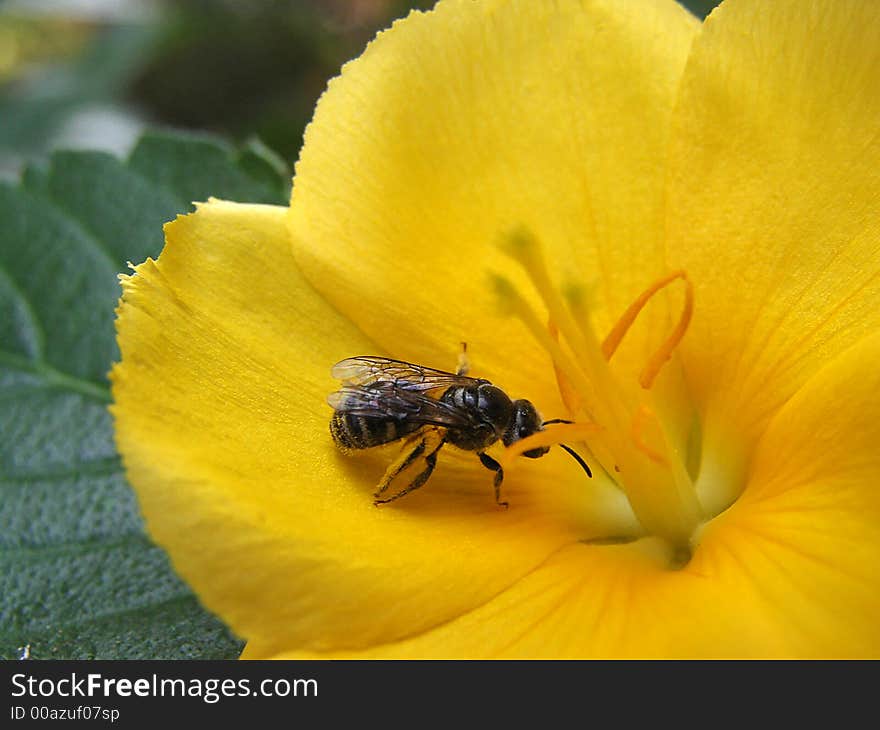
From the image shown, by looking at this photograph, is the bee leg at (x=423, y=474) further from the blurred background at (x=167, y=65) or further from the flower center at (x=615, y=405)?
the blurred background at (x=167, y=65)

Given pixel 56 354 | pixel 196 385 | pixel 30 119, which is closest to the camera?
pixel 196 385

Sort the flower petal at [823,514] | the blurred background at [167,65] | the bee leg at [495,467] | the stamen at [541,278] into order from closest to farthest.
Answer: the flower petal at [823,514]
the stamen at [541,278]
the bee leg at [495,467]
the blurred background at [167,65]

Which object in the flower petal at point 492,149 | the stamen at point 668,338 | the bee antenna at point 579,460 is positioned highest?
the flower petal at point 492,149

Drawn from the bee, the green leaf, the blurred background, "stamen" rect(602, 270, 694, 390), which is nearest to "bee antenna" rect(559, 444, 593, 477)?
the bee

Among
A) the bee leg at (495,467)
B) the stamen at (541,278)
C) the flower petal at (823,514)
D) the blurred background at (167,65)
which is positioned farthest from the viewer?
the blurred background at (167,65)

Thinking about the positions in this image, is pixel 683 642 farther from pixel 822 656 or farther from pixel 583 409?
pixel 583 409

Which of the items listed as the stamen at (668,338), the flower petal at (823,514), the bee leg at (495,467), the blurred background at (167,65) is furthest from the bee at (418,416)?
the blurred background at (167,65)

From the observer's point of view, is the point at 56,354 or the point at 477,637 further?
the point at 56,354

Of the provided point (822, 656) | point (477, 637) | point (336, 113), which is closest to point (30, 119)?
point (336, 113)
